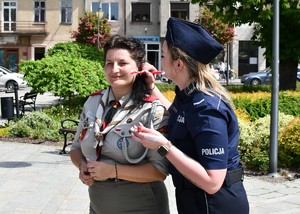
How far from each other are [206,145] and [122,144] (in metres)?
0.53

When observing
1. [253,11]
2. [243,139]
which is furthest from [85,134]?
[253,11]

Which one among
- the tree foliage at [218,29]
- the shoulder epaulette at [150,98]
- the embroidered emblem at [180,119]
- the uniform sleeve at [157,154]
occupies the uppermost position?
the tree foliage at [218,29]

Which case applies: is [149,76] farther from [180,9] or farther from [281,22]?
[180,9]

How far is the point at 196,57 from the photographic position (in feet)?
7.97

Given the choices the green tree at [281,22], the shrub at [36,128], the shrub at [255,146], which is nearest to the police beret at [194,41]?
the shrub at [255,146]

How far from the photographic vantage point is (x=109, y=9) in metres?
45.2

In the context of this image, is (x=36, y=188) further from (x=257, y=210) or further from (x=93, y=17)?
(x=93, y=17)

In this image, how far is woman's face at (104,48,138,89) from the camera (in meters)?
2.78

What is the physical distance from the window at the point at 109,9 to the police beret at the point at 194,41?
43168mm

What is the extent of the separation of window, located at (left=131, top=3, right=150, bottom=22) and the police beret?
42.9 metres

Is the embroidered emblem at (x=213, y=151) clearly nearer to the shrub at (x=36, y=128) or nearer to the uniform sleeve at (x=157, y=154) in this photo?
the uniform sleeve at (x=157, y=154)

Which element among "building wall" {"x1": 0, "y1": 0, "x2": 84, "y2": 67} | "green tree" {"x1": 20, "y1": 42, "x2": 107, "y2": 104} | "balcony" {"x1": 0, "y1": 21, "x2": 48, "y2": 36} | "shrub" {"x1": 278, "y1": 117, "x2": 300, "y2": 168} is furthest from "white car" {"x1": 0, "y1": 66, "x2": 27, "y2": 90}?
"shrub" {"x1": 278, "y1": 117, "x2": 300, "y2": 168}

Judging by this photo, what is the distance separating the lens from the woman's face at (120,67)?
2777 mm

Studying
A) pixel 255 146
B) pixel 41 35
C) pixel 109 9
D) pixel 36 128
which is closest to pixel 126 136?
pixel 255 146
